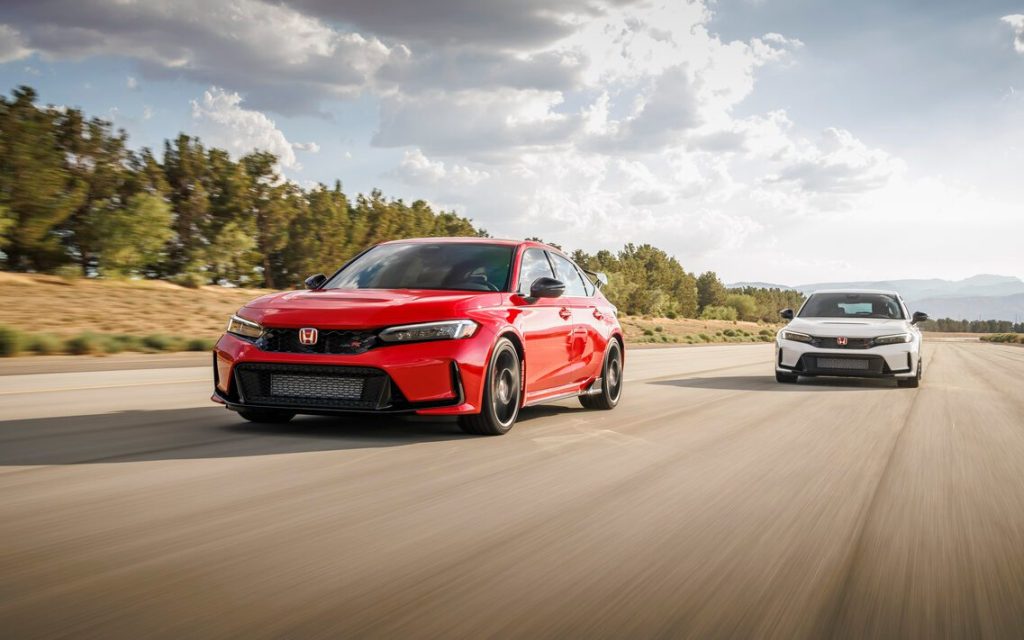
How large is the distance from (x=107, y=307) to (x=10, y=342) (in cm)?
1936

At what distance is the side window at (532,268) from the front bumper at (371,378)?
4.87ft

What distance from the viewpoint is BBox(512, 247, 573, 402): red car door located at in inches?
321

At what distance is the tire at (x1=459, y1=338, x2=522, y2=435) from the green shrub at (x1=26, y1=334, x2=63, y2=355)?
1591cm

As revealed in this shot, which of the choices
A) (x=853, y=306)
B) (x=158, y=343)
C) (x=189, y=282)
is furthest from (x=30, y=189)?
(x=853, y=306)

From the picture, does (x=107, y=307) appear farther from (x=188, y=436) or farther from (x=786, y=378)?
(x=188, y=436)

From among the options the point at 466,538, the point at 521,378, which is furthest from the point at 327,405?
the point at 466,538

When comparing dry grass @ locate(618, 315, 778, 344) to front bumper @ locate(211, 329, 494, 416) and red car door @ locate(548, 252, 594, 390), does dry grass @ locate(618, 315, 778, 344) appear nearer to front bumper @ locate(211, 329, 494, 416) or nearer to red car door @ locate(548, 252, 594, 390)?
red car door @ locate(548, 252, 594, 390)

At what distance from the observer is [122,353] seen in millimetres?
22734

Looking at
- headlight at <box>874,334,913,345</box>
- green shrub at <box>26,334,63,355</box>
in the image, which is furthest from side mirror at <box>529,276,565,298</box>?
green shrub at <box>26,334,63,355</box>

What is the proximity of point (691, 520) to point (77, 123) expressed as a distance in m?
67.2

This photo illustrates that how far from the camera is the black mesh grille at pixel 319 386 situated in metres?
6.87

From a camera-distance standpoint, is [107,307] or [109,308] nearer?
[109,308]

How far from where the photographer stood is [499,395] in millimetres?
7629

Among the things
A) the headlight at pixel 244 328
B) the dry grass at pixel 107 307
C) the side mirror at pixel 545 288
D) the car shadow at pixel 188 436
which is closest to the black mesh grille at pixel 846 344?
the car shadow at pixel 188 436
